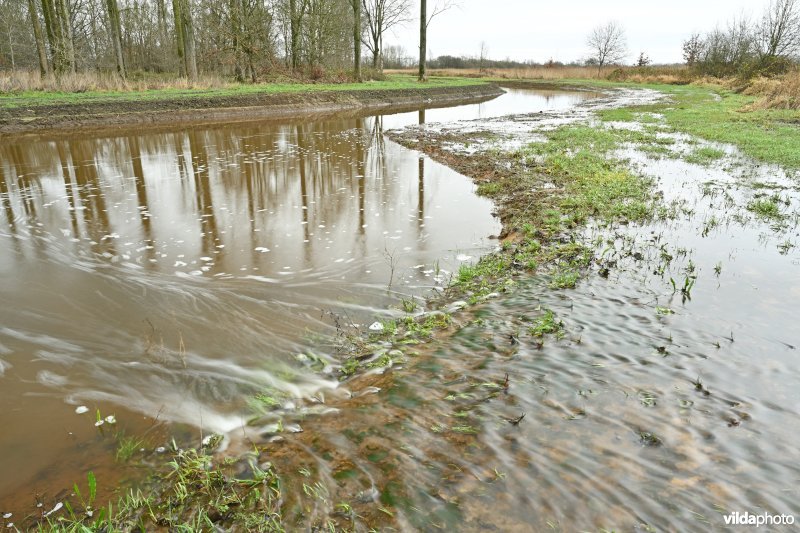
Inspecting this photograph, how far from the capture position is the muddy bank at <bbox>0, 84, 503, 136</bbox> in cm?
1688

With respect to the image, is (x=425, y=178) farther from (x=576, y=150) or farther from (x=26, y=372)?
(x=26, y=372)

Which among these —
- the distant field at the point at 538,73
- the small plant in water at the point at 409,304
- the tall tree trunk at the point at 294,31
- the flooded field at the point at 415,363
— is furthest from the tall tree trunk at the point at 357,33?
the small plant in water at the point at 409,304

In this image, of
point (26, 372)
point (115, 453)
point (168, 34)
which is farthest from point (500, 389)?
point (168, 34)

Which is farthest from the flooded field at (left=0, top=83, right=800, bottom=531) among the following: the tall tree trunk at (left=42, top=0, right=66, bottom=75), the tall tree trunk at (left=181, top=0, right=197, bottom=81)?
the tall tree trunk at (left=181, top=0, right=197, bottom=81)

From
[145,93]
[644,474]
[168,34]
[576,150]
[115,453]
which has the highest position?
[168,34]

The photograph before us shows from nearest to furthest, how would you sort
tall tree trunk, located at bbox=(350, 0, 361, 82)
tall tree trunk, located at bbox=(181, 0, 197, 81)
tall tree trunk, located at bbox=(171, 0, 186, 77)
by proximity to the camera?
1. tall tree trunk, located at bbox=(171, 0, 186, 77)
2. tall tree trunk, located at bbox=(181, 0, 197, 81)
3. tall tree trunk, located at bbox=(350, 0, 361, 82)

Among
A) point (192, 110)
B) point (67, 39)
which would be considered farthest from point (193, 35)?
point (192, 110)

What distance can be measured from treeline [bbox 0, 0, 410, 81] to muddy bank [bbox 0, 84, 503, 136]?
18.2 feet

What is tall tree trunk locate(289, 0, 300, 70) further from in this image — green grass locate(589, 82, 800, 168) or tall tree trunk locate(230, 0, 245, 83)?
green grass locate(589, 82, 800, 168)

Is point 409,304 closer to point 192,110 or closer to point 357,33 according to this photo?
point 192,110

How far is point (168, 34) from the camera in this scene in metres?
39.5

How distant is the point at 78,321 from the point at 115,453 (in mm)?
2279

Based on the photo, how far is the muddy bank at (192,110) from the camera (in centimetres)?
1688

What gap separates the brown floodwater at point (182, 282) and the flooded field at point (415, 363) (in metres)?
0.03
